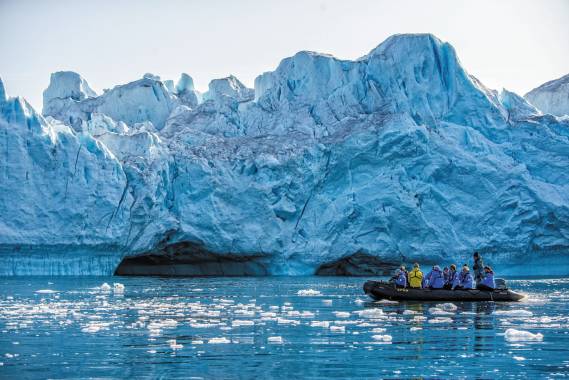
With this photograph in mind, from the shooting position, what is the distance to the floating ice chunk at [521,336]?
45.6 ft

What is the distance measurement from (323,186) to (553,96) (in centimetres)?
1858

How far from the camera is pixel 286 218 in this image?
135 feet

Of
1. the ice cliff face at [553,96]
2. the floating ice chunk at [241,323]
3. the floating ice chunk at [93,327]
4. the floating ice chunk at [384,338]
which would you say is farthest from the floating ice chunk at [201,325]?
the ice cliff face at [553,96]

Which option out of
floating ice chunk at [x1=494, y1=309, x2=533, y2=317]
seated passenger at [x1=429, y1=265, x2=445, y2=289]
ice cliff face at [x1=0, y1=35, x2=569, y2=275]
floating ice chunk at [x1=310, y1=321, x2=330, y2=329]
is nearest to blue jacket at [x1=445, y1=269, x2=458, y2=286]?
seated passenger at [x1=429, y1=265, x2=445, y2=289]

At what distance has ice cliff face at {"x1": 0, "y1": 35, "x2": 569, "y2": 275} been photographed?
38.8m

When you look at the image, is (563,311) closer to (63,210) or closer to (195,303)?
(195,303)

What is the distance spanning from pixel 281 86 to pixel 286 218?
8097mm

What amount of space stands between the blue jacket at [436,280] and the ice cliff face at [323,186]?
624 inches

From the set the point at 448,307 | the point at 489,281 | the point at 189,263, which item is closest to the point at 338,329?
the point at 448,307

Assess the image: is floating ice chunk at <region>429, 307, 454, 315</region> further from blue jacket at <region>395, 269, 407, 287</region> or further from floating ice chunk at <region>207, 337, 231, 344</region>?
floating ice chunk at <region>207, 337, 231, 344</region>

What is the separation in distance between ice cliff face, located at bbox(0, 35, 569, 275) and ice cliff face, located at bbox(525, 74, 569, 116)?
771 cm

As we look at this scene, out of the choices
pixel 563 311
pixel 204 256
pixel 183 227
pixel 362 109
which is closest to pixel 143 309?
pixel 563 311

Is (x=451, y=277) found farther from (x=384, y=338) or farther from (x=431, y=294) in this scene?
(x=384, y=338)

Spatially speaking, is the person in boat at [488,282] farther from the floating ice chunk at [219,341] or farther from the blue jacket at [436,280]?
the floating ice chunk at [219,341]
